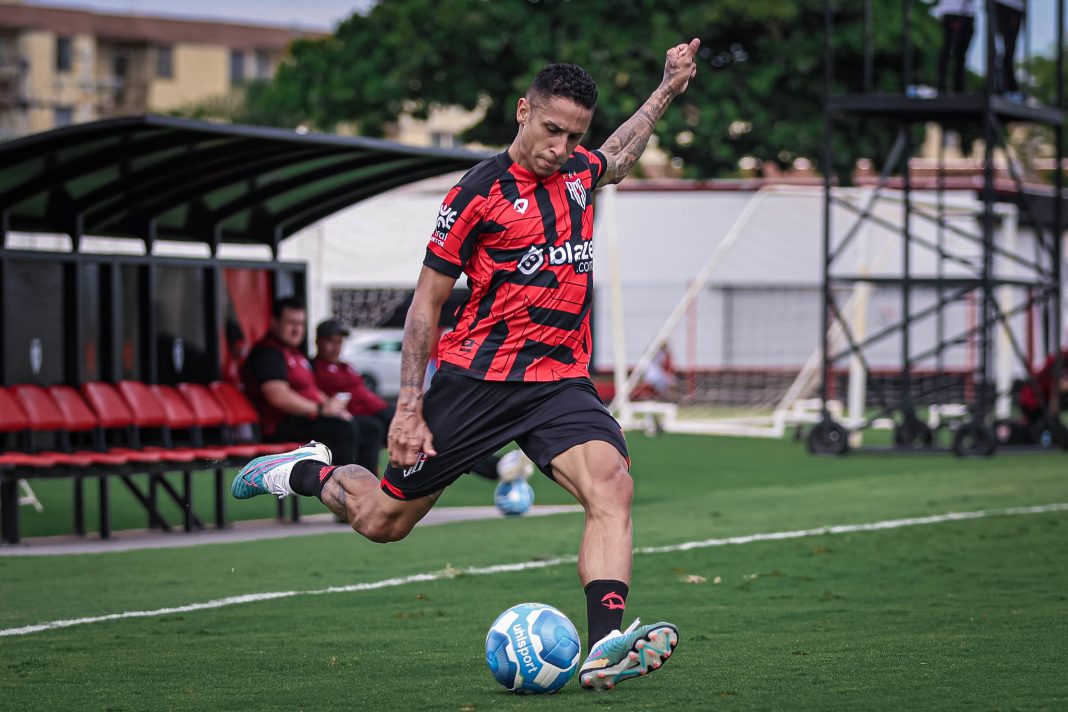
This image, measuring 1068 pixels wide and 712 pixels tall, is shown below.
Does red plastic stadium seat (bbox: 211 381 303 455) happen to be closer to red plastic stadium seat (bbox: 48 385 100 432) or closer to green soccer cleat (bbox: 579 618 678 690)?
red plastic stadium seat (bbox: 48 385 100 432)

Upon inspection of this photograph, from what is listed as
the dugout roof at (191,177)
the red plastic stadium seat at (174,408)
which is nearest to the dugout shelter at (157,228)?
the dugout roof at (191,177)

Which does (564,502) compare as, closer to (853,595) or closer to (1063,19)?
(853,595)

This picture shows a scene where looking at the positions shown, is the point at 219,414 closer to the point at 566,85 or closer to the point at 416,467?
the point at 416,467

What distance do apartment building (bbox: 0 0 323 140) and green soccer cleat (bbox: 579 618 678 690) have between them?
76286mm

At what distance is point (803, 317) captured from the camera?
36.3 metres

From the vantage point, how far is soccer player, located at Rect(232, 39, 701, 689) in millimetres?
6234

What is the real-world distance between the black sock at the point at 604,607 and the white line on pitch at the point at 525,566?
3.18 m

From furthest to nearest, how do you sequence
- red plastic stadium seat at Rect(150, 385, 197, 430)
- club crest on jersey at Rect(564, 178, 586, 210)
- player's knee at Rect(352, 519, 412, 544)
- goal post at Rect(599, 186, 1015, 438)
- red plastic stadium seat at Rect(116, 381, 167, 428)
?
goal post at Rect(599, 186, 1015, 438) → red plastic stadium seat at Rect(150, 385, 197, 430) → red plastic stadium seat at Rect(116, 381, 167, 428) → player's knee at Rect(352, 519, 412, 544) → club crest on jersey at Rect(564, 178, 586, 210)

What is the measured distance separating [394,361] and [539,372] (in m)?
33.6

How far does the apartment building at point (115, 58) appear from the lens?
81.0m

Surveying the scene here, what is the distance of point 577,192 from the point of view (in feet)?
21.3

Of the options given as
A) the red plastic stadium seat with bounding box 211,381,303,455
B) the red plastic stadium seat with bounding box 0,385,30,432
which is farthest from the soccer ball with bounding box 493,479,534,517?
the red plastic stadium seat with bounding box 0,385,30,432

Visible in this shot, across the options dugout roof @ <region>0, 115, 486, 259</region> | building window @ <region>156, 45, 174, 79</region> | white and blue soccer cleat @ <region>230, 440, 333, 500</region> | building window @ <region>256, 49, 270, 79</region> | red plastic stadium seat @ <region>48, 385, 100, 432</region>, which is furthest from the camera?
building window @ <region>256, 49, 270, 79</region>

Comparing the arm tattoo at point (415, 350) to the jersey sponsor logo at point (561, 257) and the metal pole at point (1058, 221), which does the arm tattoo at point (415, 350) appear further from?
the metal pole at point (1058, 221)
